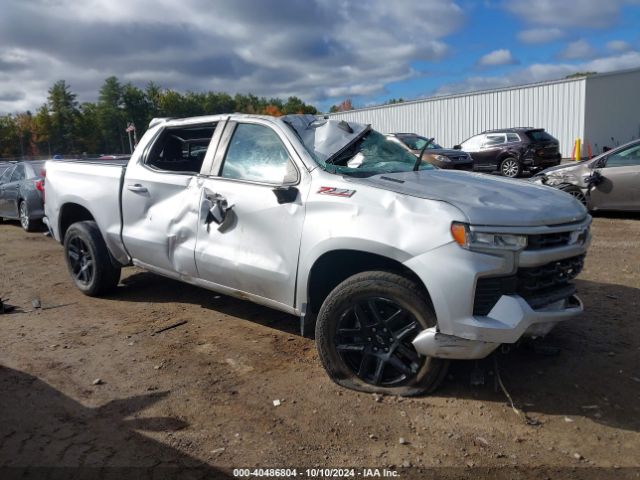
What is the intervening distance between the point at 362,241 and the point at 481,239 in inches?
28.4

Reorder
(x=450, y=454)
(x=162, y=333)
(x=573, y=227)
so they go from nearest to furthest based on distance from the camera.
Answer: (x=450, y=454) < (x=573, y=227) < (x=162, y=333)

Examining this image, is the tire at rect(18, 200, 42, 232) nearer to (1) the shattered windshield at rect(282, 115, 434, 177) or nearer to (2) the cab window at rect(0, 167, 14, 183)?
(2) the cab window at rect(0, 167, 14, 183)

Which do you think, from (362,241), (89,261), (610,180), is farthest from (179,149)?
(610,180)

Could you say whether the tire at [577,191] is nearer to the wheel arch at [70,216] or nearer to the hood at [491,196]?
the hood at [491,196]

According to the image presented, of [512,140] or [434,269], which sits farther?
[512,140]

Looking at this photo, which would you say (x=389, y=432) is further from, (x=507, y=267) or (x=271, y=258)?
(x=271, y=258)

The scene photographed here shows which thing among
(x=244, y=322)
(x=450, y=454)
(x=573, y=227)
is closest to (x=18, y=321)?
(x=244, y=322)

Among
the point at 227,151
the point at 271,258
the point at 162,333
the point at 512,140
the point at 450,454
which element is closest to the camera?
the point at 450,454

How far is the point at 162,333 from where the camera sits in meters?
4.93

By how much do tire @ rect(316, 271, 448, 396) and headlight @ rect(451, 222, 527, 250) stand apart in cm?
42

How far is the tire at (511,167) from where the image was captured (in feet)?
57.8

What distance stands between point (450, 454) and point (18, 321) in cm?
441

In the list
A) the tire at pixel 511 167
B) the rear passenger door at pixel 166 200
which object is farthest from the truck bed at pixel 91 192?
the tire at pixel 511 167

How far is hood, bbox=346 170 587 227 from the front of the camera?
3.20 meters
